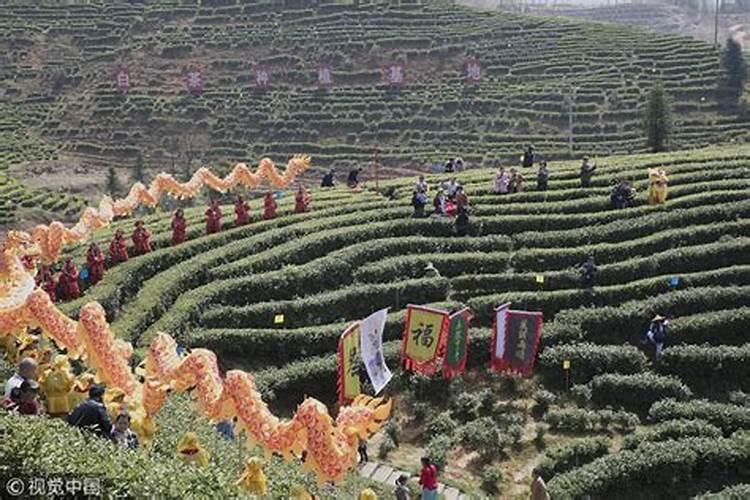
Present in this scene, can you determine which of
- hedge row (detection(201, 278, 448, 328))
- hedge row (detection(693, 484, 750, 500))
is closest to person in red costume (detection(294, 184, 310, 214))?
hedge row (detection(201, 278, 448, 328))

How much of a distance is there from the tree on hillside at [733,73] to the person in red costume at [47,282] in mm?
50106

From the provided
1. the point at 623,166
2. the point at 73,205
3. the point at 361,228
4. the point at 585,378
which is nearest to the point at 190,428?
the point at 585,378

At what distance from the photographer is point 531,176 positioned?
32281 mm

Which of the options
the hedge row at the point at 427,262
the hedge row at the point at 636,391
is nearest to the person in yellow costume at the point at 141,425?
the hedge row at the point at 636,391

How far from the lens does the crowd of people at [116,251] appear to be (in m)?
21.0

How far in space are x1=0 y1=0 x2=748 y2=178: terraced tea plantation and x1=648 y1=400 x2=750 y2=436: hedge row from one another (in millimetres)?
34601

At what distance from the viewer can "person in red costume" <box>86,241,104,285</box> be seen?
2191cm

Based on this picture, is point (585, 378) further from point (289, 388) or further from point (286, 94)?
point (286, 94)

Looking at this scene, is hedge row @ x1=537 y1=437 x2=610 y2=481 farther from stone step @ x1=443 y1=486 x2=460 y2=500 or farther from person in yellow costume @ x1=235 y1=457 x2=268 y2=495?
person in yellow costume @ x1=235 y1=457 x2=268 y2=495

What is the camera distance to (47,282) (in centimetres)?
2117

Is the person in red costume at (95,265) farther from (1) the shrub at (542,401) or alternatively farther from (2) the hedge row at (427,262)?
(1) the shrub at (542,401)

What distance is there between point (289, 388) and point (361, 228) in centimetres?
783

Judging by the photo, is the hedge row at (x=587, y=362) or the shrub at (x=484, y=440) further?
the hedge row at (x=587, y=362)

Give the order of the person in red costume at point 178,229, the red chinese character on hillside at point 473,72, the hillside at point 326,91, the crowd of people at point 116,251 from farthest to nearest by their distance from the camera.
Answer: the red chinese character on hillside at point 473,72 < the hillside at point 326,91 < the person in red costume at point 178,229 < the crowd of people at point 116,251
